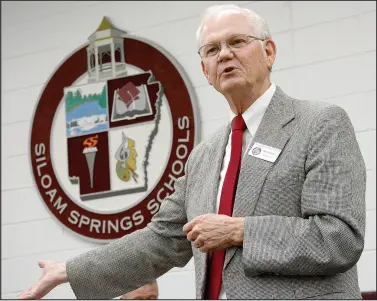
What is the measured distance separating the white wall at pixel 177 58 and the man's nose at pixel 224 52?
178 cm

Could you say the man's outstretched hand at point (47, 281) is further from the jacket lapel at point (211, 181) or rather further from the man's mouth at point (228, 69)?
the man's mouth at point (228, 69)

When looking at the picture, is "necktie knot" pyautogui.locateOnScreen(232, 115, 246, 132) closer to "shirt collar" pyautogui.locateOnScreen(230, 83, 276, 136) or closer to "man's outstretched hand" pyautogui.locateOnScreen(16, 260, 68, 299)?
"shirt collar" pyautogui.locateOnScreen(230, 83, 276, 136)

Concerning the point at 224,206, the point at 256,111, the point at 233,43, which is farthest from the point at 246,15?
the point at 224,206

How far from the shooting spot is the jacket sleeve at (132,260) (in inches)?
77.4

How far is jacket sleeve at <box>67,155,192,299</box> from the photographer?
1.97 metres

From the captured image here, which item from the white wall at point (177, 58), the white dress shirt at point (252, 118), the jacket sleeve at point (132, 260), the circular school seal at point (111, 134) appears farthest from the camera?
the circular school seal at point (111, 134)

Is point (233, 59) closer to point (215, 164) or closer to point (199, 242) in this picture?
point (215, 164)

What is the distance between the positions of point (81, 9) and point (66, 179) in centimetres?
85

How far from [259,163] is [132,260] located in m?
0.41

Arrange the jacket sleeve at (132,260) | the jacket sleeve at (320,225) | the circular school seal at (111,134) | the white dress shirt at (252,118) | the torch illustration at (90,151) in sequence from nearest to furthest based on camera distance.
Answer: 1. the jacket sleeve at (320,225)
2. the white dress shirt at (252,118)
3. the jacket sleeve at (132,260)
4. the circular school seal at (111,134)
5. the torch illustration at (90,151)

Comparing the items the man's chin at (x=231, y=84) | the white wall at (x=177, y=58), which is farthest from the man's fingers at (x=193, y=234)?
the white wall at (x=177, y=58)

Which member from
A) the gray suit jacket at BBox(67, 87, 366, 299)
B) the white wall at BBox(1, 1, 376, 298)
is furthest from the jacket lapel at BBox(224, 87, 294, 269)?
the white wall at BBox(1, 1, 376, 298)

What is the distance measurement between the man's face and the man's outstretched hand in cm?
54

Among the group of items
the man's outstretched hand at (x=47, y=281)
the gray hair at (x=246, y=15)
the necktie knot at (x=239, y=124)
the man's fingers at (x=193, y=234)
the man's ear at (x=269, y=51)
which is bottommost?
the man's outstretched hand at (x=47, y=281)
